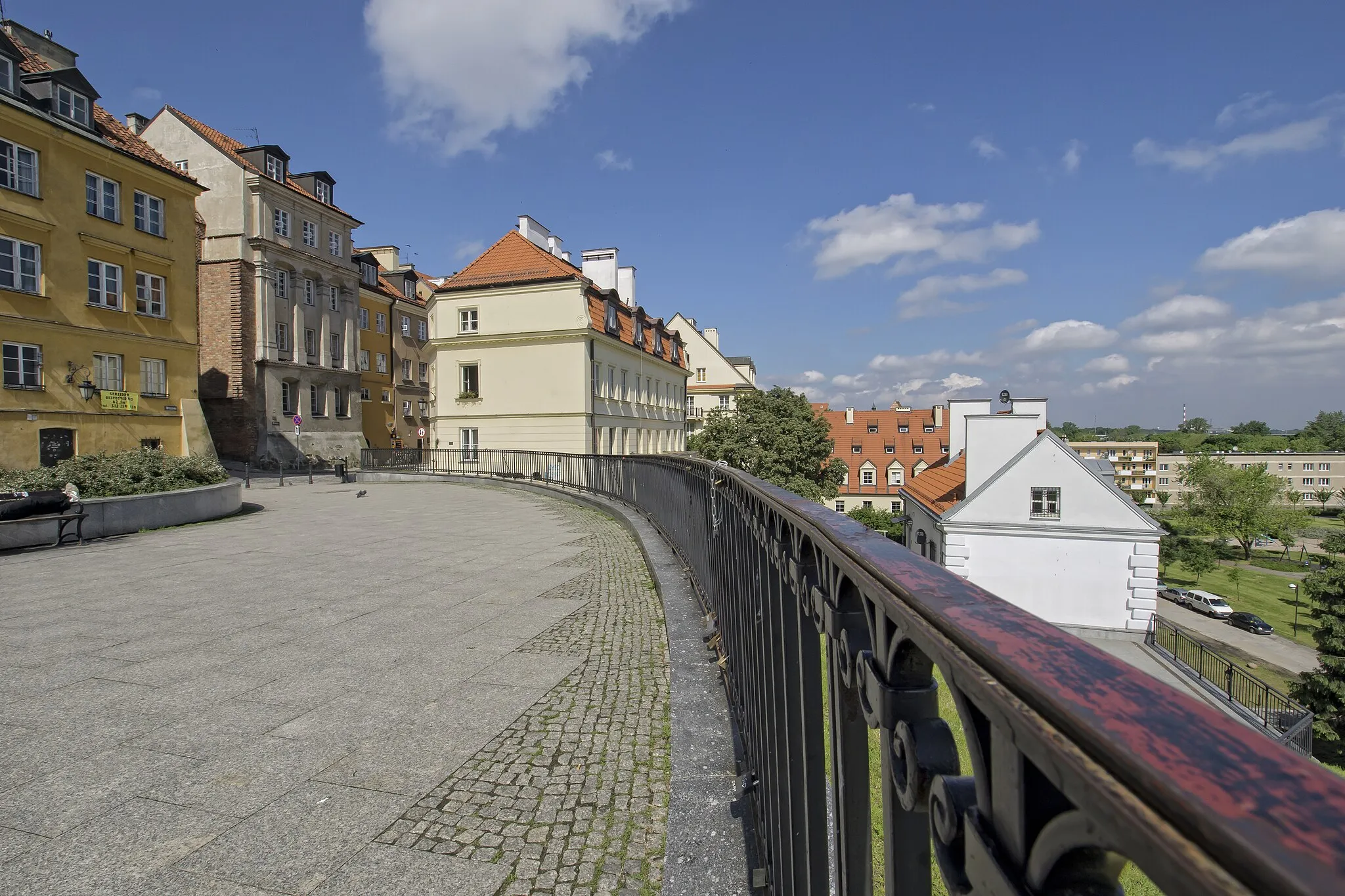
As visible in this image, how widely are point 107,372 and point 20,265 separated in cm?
367

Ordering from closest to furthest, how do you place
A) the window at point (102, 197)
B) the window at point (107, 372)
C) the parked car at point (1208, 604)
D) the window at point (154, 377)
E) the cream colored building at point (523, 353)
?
the window at point (102, 197), the window at point (107, 372), the window at point (154, 377), the cream colored building at point (523, 353), the parked car at point (1208, 604)

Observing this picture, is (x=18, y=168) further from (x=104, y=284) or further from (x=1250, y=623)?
(x=1250, y=623)

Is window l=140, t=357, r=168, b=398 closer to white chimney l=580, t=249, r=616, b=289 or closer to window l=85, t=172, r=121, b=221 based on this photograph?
window l=85, t=172, r=121, b=221

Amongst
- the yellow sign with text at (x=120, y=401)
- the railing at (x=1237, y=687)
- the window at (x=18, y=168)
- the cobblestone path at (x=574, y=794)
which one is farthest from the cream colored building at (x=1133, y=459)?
the cobblestone path at (x=574, y=794)

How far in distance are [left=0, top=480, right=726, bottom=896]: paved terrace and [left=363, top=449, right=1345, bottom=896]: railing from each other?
1422mm

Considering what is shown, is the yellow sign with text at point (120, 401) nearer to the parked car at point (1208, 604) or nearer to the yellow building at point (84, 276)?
the yellow building at point (84, 276)

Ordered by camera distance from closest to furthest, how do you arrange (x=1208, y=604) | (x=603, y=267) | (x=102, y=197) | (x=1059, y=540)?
(x=102, y=197)
(x=1059, y=540)
(x=1208, y=604)
(x=603, y=267)

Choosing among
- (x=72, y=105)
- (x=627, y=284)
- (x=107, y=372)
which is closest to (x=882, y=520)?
(x=627, y=284)

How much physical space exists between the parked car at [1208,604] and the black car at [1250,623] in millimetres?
542

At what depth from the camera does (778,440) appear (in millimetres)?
39062

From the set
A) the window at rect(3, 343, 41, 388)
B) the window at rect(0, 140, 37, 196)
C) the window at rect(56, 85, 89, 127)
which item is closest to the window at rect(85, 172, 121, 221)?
the window at rect(0, 140, 37, 196)

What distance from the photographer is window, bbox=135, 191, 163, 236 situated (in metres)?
22.9

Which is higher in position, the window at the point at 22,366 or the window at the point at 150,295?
the window at the point at 150,295

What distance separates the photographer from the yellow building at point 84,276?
755 inches
